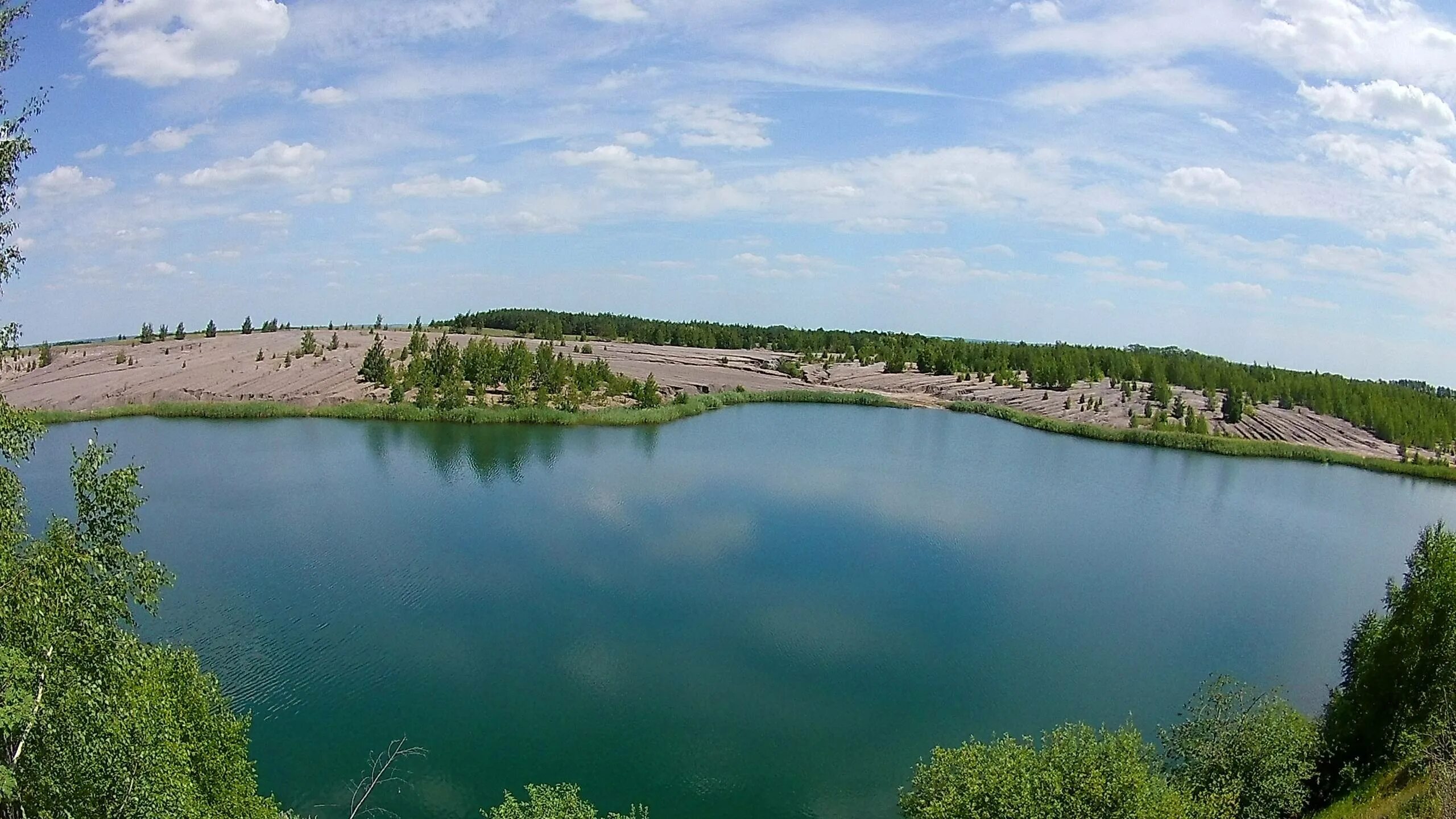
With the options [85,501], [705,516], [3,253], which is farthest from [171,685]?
[705,516]

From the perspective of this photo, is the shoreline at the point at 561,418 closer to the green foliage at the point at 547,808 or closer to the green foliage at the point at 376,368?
the green foliage at the point at 376,368

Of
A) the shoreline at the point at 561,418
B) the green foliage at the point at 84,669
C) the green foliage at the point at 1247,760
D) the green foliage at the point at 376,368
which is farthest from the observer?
the green foliage at the point at 376,368

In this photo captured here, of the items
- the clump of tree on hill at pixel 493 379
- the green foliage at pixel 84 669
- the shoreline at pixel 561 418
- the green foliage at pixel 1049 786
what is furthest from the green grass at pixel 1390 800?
the clump of tree on hill at pixel 493 379

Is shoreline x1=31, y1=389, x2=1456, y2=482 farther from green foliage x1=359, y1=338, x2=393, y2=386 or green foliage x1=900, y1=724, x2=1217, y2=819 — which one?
green foliage x1=900, y1=724, x2=1217, y2=819

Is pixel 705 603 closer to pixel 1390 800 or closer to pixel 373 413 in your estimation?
pixel 1390 800

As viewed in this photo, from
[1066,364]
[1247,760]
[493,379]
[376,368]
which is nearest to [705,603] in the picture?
[1247,760]

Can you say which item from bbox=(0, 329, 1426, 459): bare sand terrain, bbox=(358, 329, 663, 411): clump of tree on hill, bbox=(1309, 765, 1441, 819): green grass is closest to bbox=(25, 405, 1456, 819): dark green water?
bbox=(1309, 765, 1441, 819): green grass
